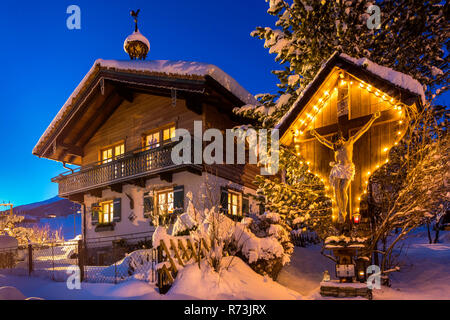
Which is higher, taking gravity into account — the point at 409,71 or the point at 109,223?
the point at 409,71

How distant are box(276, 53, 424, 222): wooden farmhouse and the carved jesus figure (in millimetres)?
160

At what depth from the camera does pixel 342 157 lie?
5883mm

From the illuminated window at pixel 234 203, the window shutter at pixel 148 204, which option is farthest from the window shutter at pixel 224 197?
the window shutter at pixel 148 204

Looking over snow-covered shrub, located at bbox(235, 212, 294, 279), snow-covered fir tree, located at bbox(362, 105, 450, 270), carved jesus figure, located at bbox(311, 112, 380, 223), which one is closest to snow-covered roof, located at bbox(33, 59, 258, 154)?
snow-covered shrub, located at bbox(235, 212, 294, 279)

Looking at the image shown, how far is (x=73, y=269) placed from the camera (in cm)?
1201

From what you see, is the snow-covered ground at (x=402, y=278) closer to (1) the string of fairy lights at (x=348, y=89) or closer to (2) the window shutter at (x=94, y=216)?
(1) the string of fairy lights at (x=348, y=89)

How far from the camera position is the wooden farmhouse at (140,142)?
13898 mm

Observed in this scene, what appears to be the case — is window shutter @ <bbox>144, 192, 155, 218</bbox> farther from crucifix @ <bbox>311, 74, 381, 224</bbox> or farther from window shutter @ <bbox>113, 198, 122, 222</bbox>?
crucifix @ <bbox>311, 74, 381, 224</bbox>

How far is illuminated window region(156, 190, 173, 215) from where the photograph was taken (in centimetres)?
1509

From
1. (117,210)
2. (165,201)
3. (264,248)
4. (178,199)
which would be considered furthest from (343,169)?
(117,210)
